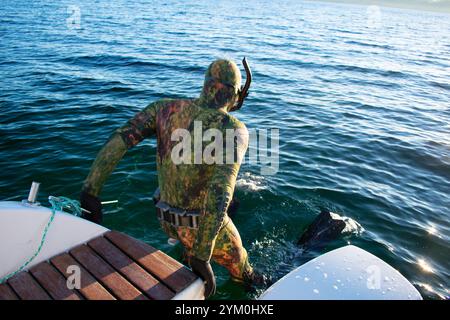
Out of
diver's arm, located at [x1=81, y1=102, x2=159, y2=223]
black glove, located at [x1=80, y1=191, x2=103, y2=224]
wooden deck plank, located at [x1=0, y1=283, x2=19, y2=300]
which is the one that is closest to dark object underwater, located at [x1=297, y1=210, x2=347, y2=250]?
black glove, located at [x1=80, y1=191, x2=103, y2=224]

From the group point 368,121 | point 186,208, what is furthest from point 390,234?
point 368,121

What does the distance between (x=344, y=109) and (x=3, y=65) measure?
17642 millimetres

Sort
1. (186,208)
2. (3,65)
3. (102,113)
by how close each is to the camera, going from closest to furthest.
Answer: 1. (186,208)
2. (102,113)
3. (3,65)

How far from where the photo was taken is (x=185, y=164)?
11.3ft

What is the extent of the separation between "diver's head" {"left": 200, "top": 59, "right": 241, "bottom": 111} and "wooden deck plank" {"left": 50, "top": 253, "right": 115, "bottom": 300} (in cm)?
212

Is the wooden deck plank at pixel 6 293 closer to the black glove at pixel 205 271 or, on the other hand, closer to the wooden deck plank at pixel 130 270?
the wooden deck plank at pixel 130 270

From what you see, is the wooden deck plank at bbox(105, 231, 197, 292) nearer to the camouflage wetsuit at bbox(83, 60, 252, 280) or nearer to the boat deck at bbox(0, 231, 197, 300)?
the boat deck at bbox(0, 231, 197, 300)

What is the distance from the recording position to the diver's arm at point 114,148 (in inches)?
138

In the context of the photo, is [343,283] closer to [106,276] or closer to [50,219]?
[106,276]

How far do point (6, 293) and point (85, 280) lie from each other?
748 millimetres

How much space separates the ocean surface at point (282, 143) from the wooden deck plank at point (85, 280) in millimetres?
2335

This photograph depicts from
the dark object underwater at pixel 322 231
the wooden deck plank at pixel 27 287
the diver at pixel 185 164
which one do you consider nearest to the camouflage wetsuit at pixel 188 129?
the diver at pixel 185 164

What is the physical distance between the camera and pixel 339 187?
855 cm
